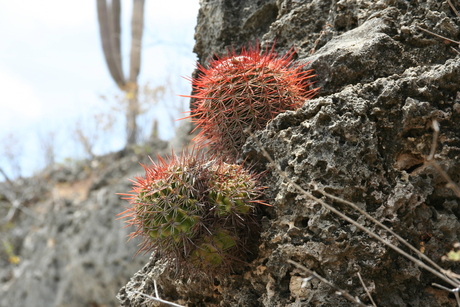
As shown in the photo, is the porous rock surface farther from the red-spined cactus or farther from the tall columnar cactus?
the tall columnar cactus

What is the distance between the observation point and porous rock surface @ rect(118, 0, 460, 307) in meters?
2.37

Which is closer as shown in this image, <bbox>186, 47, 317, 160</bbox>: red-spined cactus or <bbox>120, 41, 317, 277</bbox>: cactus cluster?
<bbox>120, 41, 317, 277</bbox>: cactus cluster

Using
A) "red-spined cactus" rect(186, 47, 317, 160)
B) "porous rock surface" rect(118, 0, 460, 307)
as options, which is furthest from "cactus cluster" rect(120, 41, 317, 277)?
"porous rock surface" rect(118, 0, 460, 307)

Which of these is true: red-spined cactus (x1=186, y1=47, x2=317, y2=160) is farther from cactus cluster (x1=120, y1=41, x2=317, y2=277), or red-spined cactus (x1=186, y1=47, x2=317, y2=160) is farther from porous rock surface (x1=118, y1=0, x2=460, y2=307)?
porous rock surface (x1=118, y1=0, x2=460, y2=307)

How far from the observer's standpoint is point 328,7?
11.3 ft

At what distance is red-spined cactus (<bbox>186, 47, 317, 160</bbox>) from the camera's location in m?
2.68

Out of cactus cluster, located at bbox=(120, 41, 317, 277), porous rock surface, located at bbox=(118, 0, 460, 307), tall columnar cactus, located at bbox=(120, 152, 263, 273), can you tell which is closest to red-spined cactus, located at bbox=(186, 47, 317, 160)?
cactus cluster, located at bbox=(120, 41, 317, 277)

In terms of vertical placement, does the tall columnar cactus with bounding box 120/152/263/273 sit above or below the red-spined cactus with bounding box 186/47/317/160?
below

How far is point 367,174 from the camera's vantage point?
2.43 m

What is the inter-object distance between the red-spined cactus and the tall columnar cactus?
1.05 feet

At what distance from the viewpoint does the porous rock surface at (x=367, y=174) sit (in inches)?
93.3

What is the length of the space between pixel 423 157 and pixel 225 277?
4.44ft

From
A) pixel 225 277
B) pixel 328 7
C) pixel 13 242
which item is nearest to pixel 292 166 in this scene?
pixel 225 277

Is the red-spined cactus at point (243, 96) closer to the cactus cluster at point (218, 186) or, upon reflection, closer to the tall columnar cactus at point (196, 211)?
the cactus cluster at point (218, 186)
